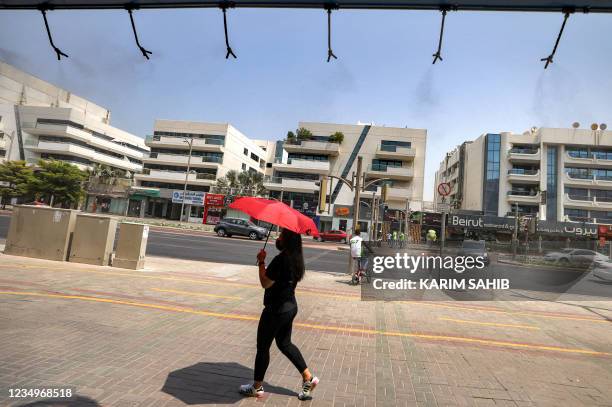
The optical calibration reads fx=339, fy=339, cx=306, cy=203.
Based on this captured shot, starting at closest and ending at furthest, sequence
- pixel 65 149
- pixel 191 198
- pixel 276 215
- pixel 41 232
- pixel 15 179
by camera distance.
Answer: pixel 276 215 → pixel 41 232 → pixel 15 179 → pixel 191 198 → pixel 65 149

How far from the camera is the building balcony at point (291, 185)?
45.1 metres

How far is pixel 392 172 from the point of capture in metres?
44.6

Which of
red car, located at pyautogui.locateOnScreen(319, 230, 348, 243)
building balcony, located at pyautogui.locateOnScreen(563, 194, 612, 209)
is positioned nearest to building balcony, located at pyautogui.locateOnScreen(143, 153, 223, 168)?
red car, located at pyautogui.locateOnScreen(319, 230, 348, 243)

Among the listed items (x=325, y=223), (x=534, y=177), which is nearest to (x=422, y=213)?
(x=325, y=223)

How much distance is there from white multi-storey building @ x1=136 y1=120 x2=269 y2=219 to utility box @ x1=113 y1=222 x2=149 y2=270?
3925 centimetres

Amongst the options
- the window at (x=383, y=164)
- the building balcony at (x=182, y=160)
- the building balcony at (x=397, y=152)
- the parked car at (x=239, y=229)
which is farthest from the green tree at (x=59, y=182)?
the building balcony at (x=397, y=152)

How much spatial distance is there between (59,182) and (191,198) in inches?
663

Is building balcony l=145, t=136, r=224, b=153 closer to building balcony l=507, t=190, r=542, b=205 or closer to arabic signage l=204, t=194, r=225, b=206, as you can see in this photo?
arabic signage l=204, t=194, r=225, b=206

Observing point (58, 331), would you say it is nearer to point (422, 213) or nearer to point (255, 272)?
point (255, 272)

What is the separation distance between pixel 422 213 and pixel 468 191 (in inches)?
696

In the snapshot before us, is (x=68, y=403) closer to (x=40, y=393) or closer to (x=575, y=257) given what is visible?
(x=40, y=393)

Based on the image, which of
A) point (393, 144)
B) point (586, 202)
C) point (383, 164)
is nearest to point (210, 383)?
point (383, 164)

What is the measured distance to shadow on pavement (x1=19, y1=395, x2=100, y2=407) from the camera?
2.84 metres

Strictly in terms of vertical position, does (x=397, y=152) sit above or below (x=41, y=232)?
above
